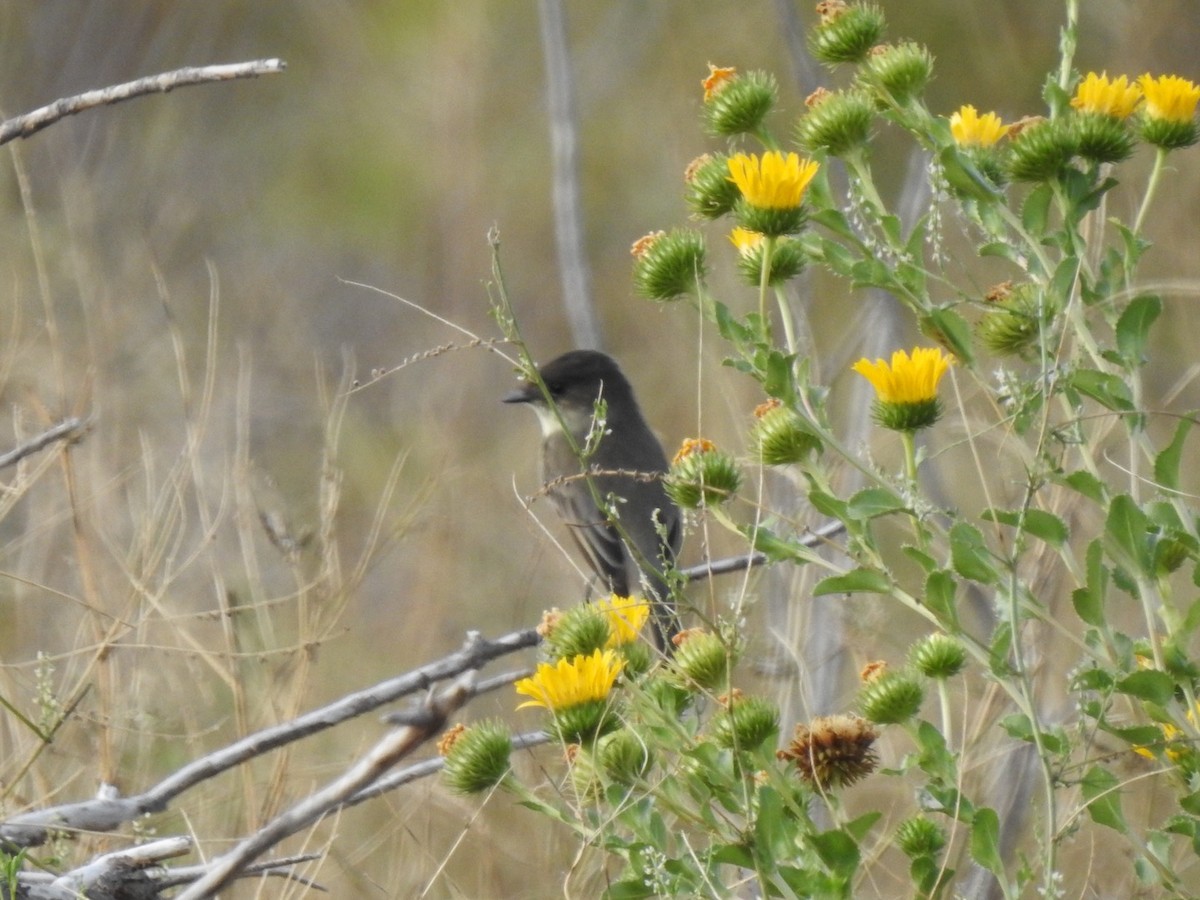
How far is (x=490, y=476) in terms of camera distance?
873 centimetres

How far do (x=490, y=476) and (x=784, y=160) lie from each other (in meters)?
6.29

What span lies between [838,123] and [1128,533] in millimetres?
902

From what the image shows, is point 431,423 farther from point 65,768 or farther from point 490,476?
point 65,768

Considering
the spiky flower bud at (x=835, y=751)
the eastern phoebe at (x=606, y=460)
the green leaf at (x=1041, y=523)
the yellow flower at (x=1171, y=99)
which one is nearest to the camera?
the green leaf at (x=1041, y=523)

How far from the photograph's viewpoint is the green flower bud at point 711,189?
106 inches

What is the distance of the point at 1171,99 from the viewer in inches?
102

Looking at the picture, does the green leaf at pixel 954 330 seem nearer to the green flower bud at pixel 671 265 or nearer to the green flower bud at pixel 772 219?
the green flower bud at pixel 772 219

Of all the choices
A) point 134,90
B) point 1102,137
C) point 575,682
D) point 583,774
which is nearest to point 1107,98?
point 1102,137

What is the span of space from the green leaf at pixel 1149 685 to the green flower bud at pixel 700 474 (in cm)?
72

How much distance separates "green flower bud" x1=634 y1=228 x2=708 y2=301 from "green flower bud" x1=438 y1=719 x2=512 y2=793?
808mm

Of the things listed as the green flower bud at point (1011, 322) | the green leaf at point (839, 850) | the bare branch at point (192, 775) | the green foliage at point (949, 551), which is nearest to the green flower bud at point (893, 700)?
the green foliage at point (949, 551)

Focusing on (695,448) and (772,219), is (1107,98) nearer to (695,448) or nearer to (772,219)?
(772,219)

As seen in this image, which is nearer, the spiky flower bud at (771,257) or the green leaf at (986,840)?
the green leaf at (986,840)

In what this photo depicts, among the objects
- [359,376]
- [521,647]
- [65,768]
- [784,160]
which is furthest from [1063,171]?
[359,376]
